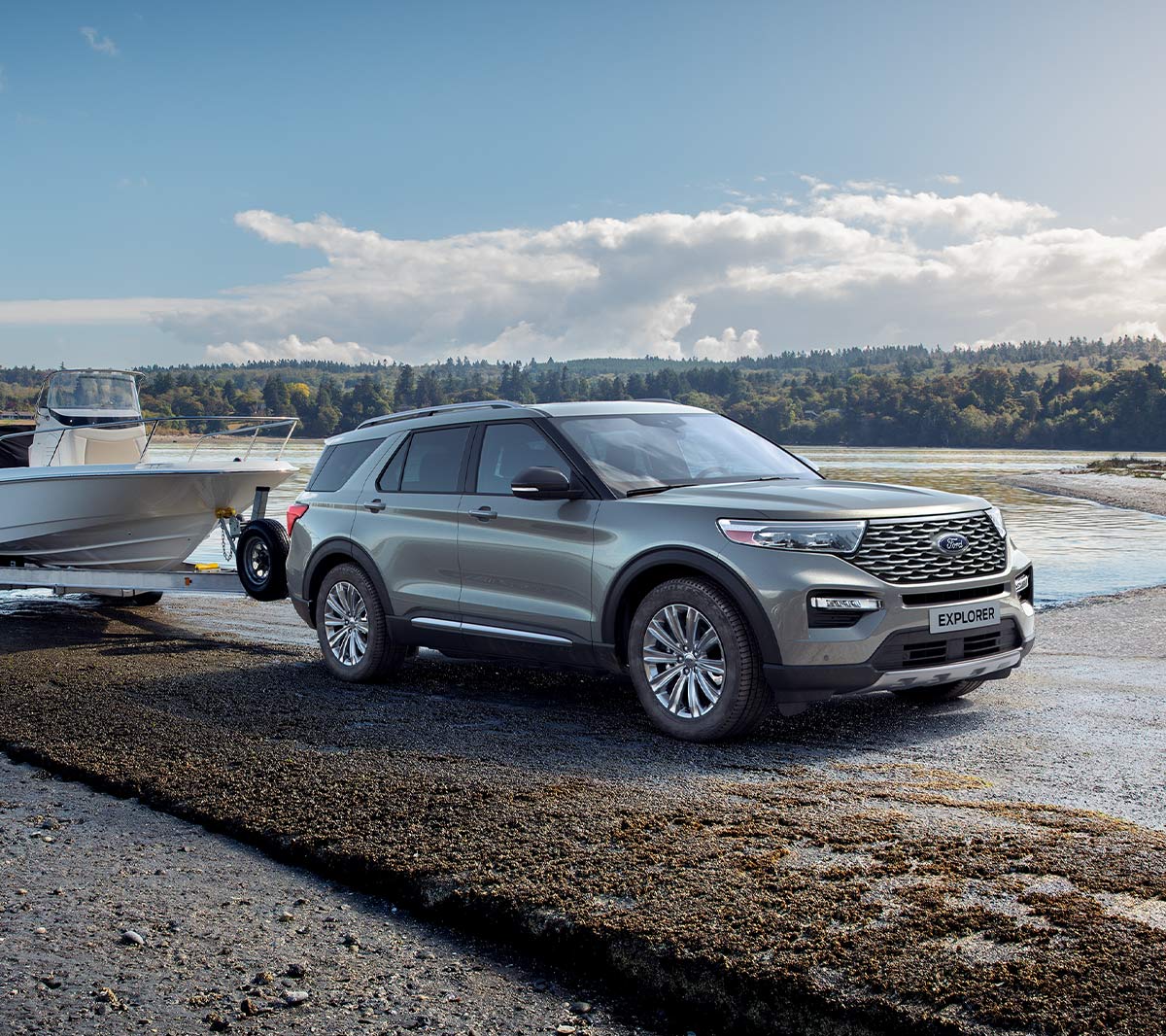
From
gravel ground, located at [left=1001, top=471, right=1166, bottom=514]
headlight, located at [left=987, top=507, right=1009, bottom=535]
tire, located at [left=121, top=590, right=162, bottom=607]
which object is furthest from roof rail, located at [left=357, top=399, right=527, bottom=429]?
gravel ground, located at [left=1001, top=471, right=1166, bottom=514]

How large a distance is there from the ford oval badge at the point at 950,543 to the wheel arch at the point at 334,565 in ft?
12.4

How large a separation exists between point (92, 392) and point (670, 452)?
35.2 feet

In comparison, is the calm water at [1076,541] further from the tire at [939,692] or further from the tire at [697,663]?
the tire at [697,663]

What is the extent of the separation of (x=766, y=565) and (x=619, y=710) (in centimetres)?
183

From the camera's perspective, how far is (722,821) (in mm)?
5199

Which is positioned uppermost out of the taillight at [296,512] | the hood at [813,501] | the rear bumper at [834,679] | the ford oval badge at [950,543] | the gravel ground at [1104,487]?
the hood at [813,501]

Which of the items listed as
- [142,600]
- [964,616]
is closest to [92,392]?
[142,600]

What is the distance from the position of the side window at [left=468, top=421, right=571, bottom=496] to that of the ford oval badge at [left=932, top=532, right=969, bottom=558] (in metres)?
2.31

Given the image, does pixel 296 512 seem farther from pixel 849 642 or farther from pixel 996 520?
pixel 996 520

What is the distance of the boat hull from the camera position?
1358 centimetres

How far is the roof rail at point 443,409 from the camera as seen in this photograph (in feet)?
27.0

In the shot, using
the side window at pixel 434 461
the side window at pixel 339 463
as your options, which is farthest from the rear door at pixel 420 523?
the side window at pixel 339 463

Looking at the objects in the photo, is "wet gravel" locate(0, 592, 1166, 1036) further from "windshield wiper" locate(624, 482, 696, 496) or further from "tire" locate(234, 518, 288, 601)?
"tire" locate(234, 518, 288, 601)

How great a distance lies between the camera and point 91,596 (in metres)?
16.7
